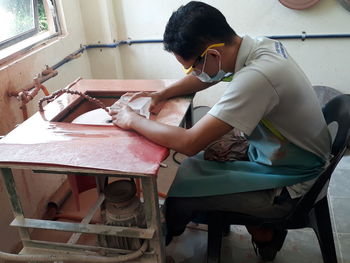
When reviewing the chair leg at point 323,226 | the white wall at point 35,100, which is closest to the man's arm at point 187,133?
the chair leg at point 323,226

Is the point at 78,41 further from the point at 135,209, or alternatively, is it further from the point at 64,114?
the point at 135,209

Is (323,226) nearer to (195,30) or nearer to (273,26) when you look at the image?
(195,30)

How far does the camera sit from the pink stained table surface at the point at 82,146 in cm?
106

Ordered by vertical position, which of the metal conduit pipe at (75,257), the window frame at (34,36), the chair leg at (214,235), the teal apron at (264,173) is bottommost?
the chair leg at (214,235)

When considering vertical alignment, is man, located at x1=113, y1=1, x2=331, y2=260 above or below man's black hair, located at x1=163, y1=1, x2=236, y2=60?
below

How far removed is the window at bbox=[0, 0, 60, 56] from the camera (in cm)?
189

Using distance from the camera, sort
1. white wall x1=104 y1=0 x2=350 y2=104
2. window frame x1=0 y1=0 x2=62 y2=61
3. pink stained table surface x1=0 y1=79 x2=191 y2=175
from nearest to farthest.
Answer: pink stained table surface x1=0 y1=79 x2=191 y2=175
window frame x1=0 y1=0 x2=62 y2=61
white wall x1=104 y1=0 x2=350 y2=104

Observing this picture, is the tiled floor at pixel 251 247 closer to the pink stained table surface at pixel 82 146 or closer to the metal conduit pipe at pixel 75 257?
the metal conduit pipe at pixel 75 257

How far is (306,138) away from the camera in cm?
127

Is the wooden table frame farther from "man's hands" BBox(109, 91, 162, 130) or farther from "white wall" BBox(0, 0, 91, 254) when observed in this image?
"white wall" BBox(0, 0, 91, 254)

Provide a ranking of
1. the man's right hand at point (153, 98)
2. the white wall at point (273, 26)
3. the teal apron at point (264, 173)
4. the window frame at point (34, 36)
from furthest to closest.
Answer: the white wall at point (273, 26) → the window frame at point (34, 36) → the man's right hand at point (153, 98) → the teal apron at point (264, 173)

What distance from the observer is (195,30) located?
3.87 feet

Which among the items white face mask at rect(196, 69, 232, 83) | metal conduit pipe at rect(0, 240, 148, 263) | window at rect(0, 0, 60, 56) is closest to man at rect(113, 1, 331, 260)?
white face mask at rect(196, 69, 232, 83)

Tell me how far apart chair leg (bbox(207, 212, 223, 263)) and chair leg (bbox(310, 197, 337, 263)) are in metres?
0.34
